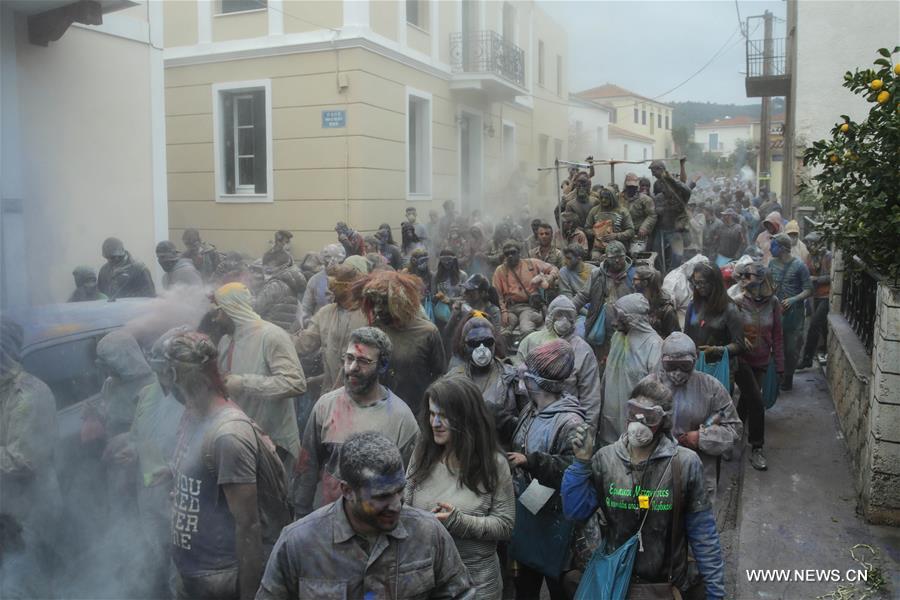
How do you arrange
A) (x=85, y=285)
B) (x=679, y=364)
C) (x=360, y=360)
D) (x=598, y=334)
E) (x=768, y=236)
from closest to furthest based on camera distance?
1. (x=360, y=360)
2. (x=679, y=364)
3. (x=598, y=334)
4. (x=85, y=285)
5. (x=768, y=236)

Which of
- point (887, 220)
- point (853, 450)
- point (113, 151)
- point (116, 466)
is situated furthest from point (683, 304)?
point (113, 151)

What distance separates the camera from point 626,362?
14.6ft

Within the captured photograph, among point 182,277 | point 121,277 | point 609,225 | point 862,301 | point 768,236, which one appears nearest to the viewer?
point 862,301

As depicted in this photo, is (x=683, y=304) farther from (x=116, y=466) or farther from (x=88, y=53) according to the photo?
(x=88, y=53)

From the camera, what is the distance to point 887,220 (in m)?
4.41

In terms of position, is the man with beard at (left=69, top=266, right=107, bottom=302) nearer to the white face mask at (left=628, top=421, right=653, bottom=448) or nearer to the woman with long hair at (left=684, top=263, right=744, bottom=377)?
the woman with long hair at (left=684, top=263, right=744, bottom=377)

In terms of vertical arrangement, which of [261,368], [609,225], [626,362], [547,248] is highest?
[609,225]

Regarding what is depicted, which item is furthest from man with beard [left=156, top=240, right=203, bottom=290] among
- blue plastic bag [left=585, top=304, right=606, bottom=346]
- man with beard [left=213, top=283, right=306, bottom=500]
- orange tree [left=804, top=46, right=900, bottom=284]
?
orange tree [left=804, top=46, right=900, bottom=284]

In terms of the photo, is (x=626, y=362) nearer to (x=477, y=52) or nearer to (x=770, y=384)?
(x=770, y=384)

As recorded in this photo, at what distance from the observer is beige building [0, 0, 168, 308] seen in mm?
7426

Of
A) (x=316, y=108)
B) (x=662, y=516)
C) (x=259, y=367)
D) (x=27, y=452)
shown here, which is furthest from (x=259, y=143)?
(x=662, y=516)

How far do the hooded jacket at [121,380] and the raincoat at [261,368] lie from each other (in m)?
0.45

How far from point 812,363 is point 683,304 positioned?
2.10m

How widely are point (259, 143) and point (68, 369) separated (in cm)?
994
